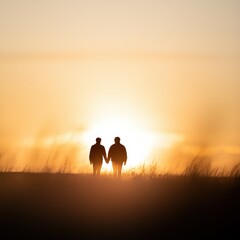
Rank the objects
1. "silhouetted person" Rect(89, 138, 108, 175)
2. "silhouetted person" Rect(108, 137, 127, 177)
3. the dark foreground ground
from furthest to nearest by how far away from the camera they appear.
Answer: "silhouetted person" Rect(89, 138, 108, 175) → "silhouetted person" Rect(108, 137, 127, 177) → the dark foreground ground

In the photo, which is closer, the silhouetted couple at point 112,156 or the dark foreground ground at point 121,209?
the dark foreground ground at point 121,209

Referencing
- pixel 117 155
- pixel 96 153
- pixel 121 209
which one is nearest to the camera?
pixel 121 209

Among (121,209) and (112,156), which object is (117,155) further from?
(121,209)

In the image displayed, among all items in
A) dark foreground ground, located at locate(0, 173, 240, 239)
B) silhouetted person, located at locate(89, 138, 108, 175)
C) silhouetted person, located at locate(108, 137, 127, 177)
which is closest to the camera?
dark foreground ground, located at locate(0, 173, 240, 239)

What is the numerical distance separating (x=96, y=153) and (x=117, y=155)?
0.76 m

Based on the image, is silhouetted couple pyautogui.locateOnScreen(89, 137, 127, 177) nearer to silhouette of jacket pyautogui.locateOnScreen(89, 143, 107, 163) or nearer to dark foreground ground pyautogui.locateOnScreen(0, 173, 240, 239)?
silhouette of jacket pyautogui.locateOnScreen(89, 143, 107, 163)

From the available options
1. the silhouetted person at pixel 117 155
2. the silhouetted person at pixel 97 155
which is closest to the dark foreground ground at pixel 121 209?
the silhouetted person at pixel 117 155

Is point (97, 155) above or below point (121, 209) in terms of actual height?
above

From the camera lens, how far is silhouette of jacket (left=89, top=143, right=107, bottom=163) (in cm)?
2439

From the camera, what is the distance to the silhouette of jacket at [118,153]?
24281mm

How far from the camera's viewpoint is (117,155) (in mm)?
A: 24297

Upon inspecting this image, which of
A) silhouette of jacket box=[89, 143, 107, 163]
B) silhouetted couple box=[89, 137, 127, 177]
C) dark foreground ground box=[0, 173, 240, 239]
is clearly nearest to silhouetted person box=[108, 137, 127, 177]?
silhouetted couple box=[89, 137, 127, 177]

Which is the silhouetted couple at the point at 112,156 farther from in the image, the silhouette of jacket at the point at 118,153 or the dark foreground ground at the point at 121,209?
the dark foreground ground at the point at 121,209

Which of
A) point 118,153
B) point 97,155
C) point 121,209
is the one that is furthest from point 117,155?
point 121,209
